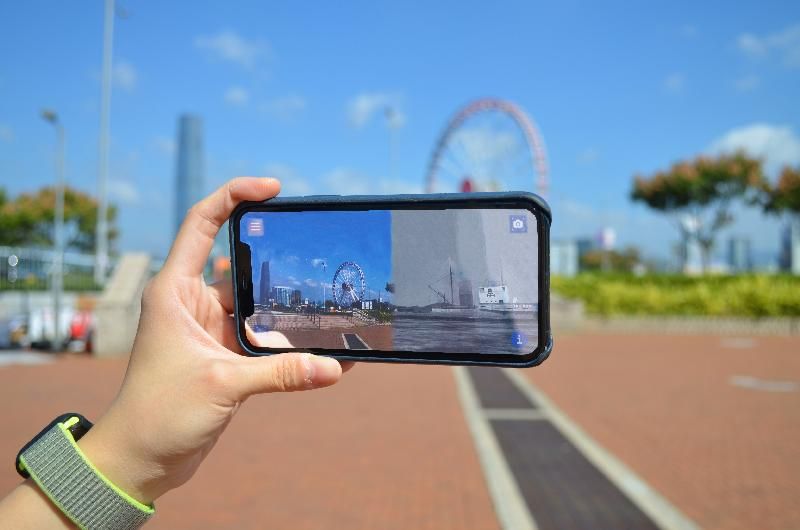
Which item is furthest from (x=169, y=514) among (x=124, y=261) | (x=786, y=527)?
(x=124, y=261)

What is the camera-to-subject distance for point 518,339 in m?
1.20

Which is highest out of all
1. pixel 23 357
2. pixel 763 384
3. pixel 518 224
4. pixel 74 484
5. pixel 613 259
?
pixel 613 259

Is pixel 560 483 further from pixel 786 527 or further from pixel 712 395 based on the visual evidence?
pixel 712 395

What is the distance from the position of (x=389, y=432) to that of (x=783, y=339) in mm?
20327

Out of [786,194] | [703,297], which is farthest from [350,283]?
[786,194]

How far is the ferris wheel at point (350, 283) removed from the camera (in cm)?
126

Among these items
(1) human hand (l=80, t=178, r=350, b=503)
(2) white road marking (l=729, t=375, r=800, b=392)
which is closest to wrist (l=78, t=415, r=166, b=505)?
(1) human hand (l=80, t=178, r=350, b=503)

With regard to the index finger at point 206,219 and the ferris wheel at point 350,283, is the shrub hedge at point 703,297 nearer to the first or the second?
the index finger at point 206,219

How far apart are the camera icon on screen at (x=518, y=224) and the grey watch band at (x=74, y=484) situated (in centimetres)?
86

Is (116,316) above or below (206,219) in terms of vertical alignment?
below

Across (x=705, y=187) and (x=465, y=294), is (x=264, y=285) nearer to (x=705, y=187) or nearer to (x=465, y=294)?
(x=465, y=294)

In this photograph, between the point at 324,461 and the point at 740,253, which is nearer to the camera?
the point at 324,461

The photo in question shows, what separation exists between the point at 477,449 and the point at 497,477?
3.92ft

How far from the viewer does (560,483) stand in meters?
7.09
